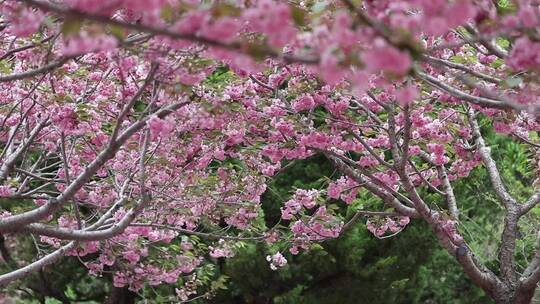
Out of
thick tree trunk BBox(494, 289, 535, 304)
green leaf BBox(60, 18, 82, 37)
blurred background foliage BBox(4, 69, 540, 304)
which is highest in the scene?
green leaf BBox(60, 18, 82, 37)

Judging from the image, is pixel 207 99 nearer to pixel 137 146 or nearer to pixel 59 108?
pixel 59 108

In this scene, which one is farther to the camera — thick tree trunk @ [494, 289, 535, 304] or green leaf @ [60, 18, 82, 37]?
thick tree trunk @ [494, 289, 535, 304]

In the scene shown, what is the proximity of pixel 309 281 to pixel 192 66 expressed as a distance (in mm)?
5312

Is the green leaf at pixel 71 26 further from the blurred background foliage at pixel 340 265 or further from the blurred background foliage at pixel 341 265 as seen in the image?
the blurred background foliage at pixel 341 265

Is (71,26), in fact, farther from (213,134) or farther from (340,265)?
(340,265)

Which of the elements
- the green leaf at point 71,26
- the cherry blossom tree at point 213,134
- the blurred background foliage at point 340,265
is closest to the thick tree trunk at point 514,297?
the cherry blossom tree at point 213,134

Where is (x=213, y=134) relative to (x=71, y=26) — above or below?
below

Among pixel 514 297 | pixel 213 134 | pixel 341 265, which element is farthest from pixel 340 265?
pixel 213 134

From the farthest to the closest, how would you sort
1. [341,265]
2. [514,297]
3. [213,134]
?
[341,265], [514,297], [213,134]

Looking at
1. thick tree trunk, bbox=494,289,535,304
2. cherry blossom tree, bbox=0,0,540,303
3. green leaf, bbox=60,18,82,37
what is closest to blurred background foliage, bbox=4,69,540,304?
cherry blossom tree, bbox=0,0,540,303

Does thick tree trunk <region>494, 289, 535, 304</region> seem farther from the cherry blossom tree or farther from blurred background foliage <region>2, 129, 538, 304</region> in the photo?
blurred background foliage <region>2, 129, 538, 304</region>

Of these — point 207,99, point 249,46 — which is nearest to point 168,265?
point 207,99

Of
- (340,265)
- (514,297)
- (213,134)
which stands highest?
(213,134)

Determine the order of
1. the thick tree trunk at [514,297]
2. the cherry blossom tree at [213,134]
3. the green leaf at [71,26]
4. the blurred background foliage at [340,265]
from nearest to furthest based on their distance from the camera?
the green leaf at [71,26], the cherry blossom tree at [213,134], the thick tree trunk at [514,297], the blurred background foliage at [340,265]
